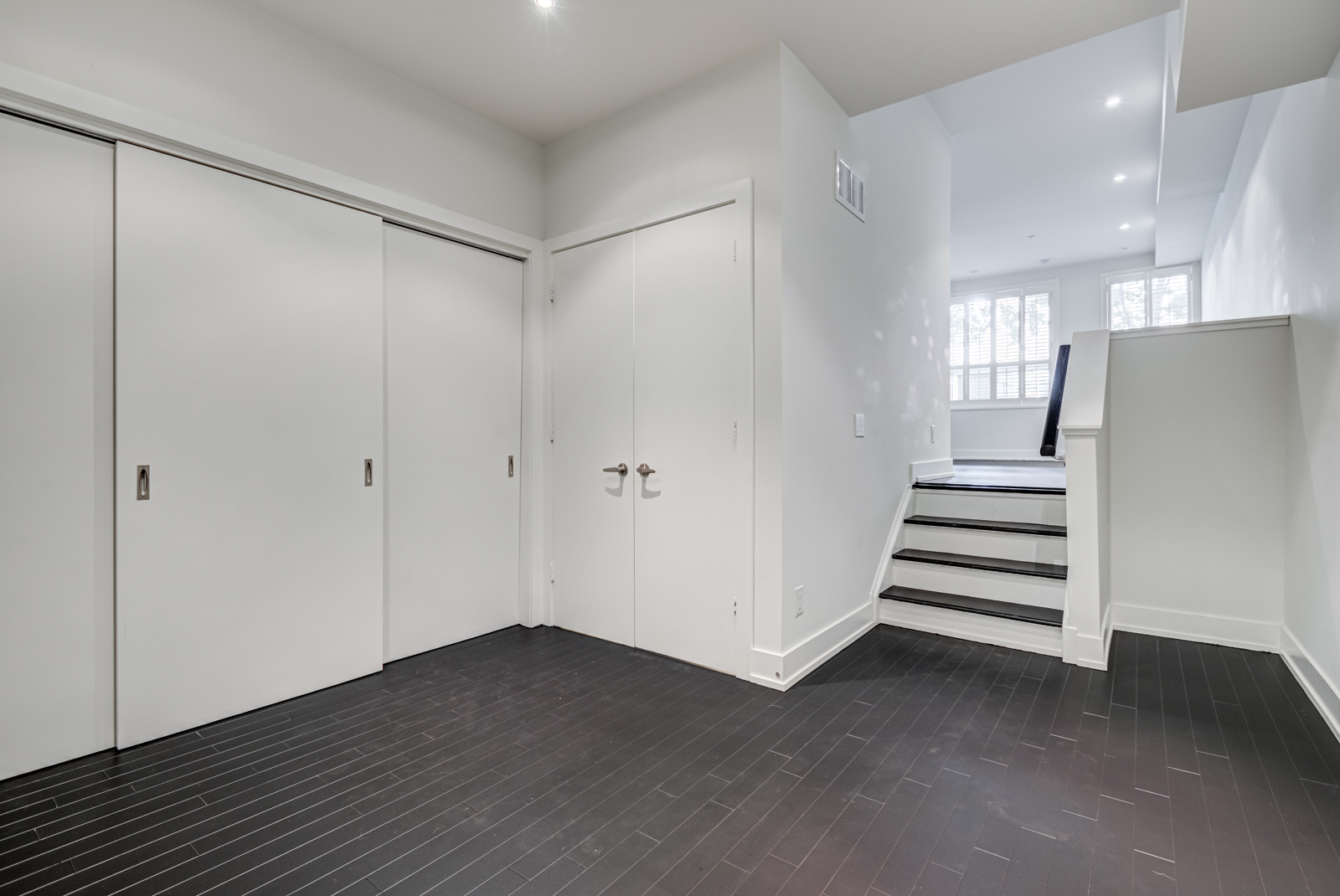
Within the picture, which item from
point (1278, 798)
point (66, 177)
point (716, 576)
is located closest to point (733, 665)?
point (716, 576)

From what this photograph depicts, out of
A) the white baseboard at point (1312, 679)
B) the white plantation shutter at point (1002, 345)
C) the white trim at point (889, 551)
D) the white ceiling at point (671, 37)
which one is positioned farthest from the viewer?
the white plantation shutter at point (1002, 345)

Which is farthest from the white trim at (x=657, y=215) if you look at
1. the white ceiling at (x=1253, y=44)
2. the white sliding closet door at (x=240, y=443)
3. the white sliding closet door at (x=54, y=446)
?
the white sliding closet door at (x=54, y=446)

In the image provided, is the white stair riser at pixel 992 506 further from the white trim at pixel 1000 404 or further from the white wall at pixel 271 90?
the white trim at pixel 1000 404

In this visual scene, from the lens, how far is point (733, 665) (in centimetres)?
289

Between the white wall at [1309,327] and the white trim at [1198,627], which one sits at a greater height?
the white wall at [1309,327]

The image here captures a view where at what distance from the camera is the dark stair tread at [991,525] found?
353 centimetres

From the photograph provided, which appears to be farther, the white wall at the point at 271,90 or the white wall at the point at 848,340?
the white wall at the point at 848,340

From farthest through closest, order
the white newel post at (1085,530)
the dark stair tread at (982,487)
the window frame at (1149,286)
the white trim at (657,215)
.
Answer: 1. the window frame at (1149,286)
2. the dark stair tread at (982,487)
3. the white newel post at (1085,530)
4. the white trim at (657,215)

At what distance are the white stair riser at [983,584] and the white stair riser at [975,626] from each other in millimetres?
219

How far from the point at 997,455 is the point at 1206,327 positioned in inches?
233

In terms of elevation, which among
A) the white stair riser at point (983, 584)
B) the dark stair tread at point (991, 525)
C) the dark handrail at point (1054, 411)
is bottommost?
the white stair riser at point (983, 584)

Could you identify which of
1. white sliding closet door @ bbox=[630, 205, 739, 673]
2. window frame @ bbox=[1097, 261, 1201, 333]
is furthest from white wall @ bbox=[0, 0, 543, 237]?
window frame @ bbox=[1097, 261, 1201, 333]

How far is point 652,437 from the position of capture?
321 cm

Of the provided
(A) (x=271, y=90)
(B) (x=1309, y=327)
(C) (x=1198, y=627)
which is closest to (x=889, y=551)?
(C) (x=1198, y=627)
